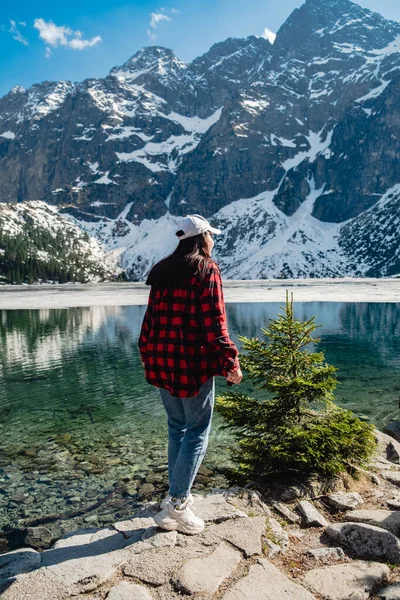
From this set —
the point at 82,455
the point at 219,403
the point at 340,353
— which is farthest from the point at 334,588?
the point at 340,353

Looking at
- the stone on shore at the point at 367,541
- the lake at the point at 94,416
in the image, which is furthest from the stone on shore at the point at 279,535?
the lake at the point at 94,416

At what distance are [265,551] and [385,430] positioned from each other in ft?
30.3

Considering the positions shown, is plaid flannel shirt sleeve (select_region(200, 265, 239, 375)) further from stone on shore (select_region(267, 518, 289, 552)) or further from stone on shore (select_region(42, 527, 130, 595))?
stone on shore (select_region(42, 527, 130, 595))

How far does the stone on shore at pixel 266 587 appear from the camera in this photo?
3939 millimetres

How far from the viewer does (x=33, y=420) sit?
1500cm

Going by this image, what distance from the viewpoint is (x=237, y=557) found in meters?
4.48

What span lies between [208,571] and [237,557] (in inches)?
16.4

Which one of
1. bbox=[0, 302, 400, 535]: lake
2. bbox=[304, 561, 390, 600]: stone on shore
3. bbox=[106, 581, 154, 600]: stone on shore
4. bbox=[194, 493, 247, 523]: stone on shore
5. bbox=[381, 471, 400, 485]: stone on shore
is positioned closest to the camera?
bbox=[106, 581, 154, 600]: stone on shore

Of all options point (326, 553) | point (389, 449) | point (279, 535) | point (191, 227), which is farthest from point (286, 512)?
point (389, 449)

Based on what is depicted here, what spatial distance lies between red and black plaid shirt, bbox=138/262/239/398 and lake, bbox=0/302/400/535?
495cm

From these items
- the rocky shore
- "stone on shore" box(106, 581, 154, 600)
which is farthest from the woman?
"stone on shore" box(106, 581, 154, 600)

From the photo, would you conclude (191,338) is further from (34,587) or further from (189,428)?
(34,587)

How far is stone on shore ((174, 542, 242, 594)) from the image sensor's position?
399cm

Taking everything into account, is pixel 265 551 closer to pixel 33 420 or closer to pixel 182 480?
pixel 182 480
